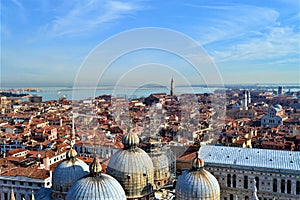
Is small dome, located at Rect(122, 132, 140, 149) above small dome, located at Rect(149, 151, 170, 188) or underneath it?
above

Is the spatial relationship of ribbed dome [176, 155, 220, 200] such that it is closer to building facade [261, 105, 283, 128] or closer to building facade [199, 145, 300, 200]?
building facade [199, 145, 300, 200]

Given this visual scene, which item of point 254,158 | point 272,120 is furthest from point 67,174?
point 272,120

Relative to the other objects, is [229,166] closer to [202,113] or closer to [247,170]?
[247,170]

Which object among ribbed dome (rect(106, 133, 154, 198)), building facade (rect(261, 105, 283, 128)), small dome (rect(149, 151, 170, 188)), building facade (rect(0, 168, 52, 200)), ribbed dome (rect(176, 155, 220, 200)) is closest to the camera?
ribbed dome (rect(176, 155, 220, 200))

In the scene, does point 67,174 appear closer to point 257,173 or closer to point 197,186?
point 197,186

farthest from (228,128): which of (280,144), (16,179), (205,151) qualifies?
(16,179)

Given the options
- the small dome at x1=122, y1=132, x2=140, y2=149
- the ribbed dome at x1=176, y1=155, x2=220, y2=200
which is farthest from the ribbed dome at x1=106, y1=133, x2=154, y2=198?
the ribbed dome at x1=176, y1=155, x2=220, y2=200

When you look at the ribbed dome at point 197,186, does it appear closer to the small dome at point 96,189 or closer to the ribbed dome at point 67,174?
the small dome at point 96,189
